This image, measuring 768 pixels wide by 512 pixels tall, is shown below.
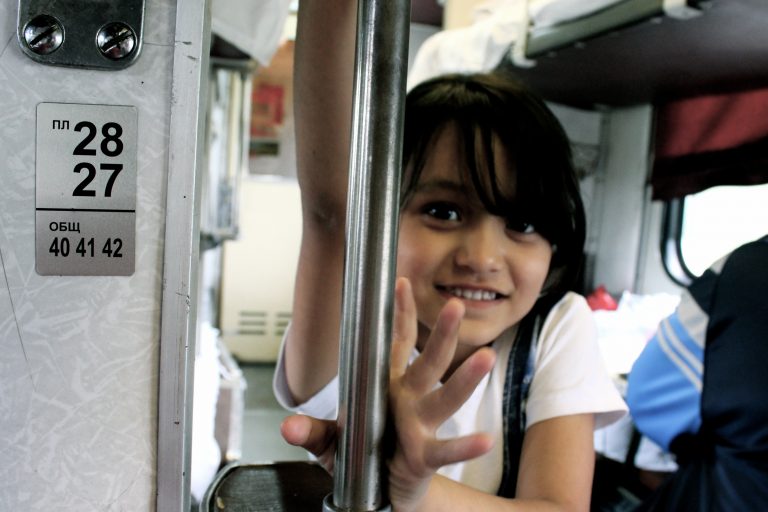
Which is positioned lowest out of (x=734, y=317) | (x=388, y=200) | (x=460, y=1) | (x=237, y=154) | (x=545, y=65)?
(x=734, y=317)

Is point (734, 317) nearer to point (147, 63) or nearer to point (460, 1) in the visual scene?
point (147, 63)

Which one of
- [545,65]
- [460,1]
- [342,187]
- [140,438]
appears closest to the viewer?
[140,438]

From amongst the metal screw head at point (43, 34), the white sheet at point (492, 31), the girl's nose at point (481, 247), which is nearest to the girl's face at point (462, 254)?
the girl's nose at point (481, 247)

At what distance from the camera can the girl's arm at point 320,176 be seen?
70cm

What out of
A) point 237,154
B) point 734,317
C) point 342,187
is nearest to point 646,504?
point 734,317

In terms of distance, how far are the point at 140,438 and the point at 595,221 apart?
9.95ft

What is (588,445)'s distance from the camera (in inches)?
39.8

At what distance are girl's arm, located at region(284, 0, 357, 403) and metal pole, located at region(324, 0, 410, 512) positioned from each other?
34cm

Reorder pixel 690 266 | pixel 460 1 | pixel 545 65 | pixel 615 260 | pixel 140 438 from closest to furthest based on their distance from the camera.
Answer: pixel 140 438, pixel 545 65, pixel 460 1, pixel 690 266, pixel 615 260

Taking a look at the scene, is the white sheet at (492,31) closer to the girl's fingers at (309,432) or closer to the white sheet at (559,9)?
the white sheet at (559,9)

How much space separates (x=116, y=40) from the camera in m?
0.43

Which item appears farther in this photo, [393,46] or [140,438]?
[140,438]

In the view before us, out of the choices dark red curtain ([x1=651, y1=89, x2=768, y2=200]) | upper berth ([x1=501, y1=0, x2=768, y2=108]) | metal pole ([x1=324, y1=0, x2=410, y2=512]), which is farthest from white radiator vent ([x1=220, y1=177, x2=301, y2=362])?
metal pole ([x1=324, y1=0, x2=410, y2=512])

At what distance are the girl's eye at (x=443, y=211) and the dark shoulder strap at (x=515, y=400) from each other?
0.25 m
